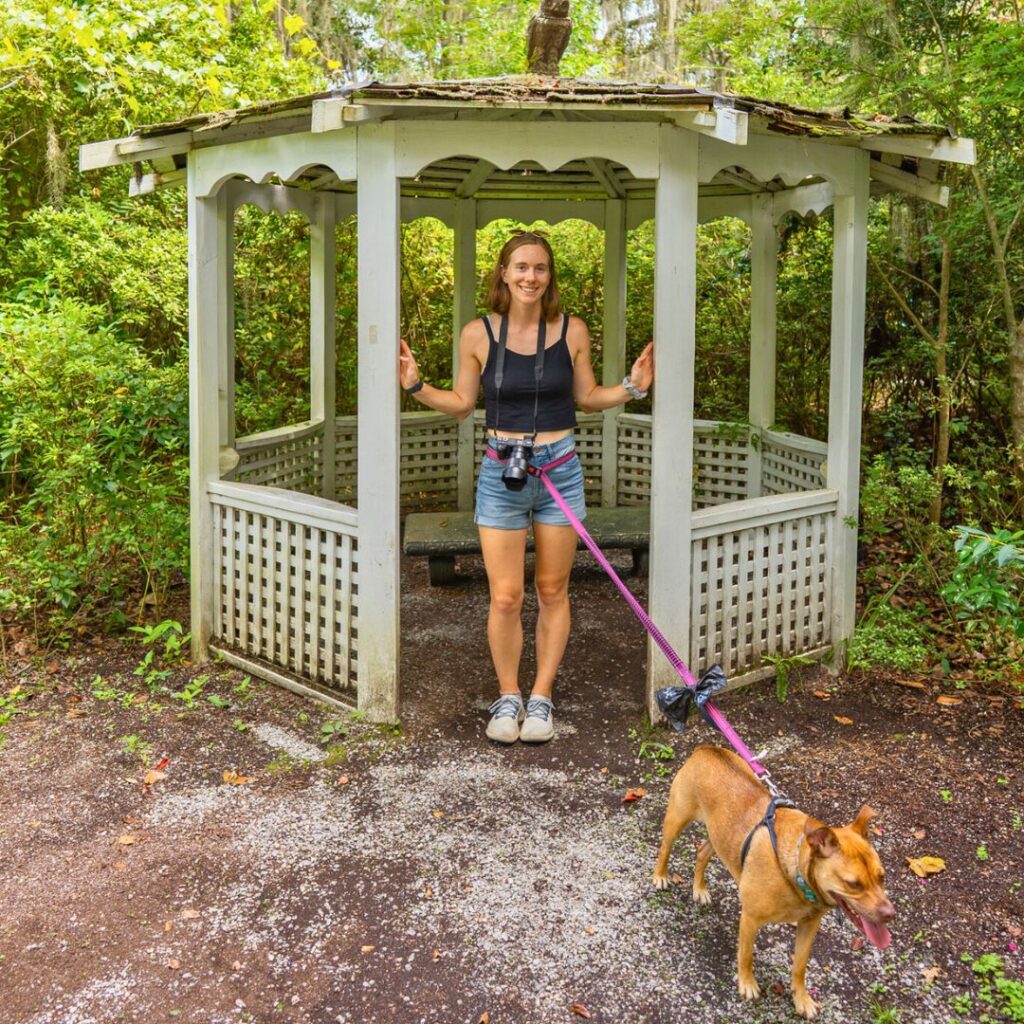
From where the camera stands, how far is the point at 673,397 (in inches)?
188

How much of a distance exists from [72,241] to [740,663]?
6.84 m

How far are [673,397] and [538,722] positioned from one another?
63.6 inches

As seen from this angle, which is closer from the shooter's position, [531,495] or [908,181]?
[531,495]

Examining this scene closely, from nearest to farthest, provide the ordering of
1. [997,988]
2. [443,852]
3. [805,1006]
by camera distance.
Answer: [805,1006] → [997,988] → [443,852]

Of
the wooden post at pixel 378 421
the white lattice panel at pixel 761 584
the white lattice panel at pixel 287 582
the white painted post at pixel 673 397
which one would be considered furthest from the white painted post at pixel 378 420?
the white lattice panel at pixel 761 584

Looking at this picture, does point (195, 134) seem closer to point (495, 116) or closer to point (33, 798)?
point (495, 116)

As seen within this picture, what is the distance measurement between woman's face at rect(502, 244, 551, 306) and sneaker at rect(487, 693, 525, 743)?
1825mm

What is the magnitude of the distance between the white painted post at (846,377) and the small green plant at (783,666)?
0.31 meters

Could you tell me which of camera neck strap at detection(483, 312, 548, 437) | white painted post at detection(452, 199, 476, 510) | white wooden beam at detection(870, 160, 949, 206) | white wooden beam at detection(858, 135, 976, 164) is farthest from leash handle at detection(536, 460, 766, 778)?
white painted post at detection(452, 199, 476, 510)

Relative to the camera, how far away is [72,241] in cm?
890

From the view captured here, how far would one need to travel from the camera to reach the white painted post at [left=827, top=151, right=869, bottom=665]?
538cm

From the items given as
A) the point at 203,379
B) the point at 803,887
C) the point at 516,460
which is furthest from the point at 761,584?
the point at 203,379

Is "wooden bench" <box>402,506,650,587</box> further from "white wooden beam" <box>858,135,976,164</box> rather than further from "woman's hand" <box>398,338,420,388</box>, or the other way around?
"white wooden beam" <box>858,135,976,164</box>

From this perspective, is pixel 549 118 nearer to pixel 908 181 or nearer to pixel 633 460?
pixel 908 181
